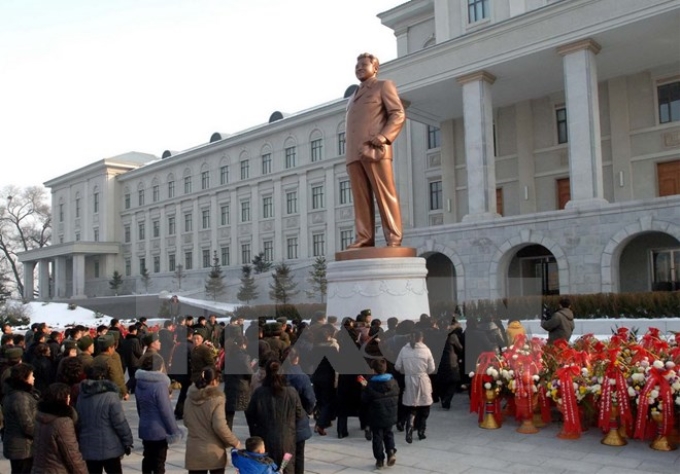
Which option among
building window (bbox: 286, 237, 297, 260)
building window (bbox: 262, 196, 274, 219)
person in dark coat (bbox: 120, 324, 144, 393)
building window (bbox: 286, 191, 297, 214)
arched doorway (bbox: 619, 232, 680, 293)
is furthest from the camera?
building window (bbox: 262, 196, 274, 219)

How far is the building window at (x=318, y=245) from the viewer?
151 ft

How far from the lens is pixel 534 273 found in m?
29.8

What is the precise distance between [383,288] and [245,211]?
41.1m

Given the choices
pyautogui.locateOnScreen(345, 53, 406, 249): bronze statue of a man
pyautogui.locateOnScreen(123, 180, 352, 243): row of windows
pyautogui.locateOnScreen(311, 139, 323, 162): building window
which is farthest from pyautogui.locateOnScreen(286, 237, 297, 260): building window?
pyautogui.locateOnScreen(345, 53, 406, 249): bronze statue of a man

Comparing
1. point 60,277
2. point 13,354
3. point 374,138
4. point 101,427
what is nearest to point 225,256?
point 60,277

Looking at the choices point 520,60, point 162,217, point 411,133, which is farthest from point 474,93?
point 162,217

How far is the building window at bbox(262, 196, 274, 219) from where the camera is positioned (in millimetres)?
50778

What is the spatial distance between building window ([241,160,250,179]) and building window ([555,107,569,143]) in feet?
95.2

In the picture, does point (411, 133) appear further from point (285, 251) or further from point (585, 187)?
point (285, 251)

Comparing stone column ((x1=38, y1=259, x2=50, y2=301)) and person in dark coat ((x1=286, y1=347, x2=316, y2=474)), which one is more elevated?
stone column ((x1=38, y1=259, x2=50, y2=301))

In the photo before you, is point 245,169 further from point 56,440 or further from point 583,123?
point 56,440

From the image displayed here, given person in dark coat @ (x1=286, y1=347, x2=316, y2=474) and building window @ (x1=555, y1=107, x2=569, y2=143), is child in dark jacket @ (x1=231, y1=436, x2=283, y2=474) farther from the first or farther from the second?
building window @ (x1=555, y1=107, x2=569, y2=143)

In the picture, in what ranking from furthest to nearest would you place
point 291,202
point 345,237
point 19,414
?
point 291,202, point 345,237, point 19,414

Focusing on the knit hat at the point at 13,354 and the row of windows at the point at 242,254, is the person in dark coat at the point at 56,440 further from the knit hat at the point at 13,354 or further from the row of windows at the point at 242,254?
the row of windows at the point at 242,254
